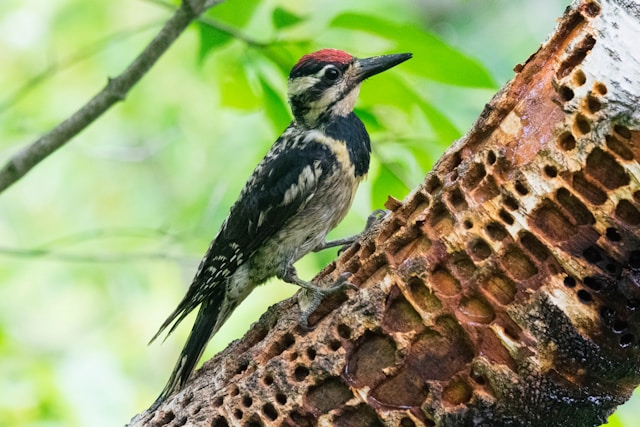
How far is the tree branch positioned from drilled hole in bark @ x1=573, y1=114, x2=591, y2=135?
1.21 metres

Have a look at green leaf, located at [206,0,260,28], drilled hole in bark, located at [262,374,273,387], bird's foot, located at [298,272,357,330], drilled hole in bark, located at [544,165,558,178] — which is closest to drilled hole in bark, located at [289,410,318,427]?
drilled hole in bark, located at [262,374,273,387]

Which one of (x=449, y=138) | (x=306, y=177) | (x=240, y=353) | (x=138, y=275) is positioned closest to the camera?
(x=240, y=353)

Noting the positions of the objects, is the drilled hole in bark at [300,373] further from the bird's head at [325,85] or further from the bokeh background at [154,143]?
the bird's head at [325,85]

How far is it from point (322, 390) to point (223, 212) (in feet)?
6.85

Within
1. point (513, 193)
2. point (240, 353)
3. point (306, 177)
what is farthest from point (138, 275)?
point (513, 193)

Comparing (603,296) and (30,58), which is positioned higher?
(30,58)

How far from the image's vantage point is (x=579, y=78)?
5.66 ft

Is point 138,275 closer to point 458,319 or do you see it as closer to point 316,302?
point 316,302

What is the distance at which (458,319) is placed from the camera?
1.77 metres

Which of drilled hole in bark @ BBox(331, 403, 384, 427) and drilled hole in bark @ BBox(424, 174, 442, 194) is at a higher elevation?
drilled hole in bark @ BBox(424, 174, 442, 194)

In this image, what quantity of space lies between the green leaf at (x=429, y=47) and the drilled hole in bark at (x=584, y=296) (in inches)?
34.6

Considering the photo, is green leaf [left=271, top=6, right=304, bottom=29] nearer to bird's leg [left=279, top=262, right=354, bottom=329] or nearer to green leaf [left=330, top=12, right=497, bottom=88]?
green leaf [left=330, top=12, right=497, bottom=88]

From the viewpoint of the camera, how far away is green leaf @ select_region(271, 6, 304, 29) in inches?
102

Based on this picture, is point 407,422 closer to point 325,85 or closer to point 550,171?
point 550,171
